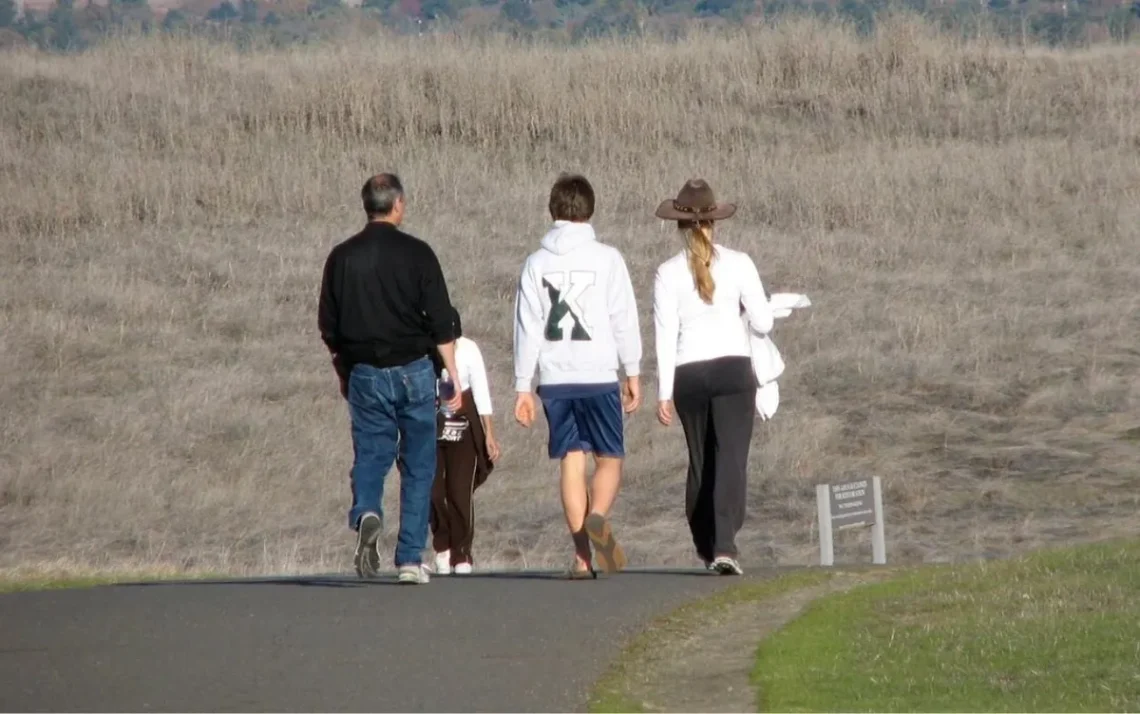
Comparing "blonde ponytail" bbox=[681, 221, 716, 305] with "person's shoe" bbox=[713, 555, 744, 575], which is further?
"person's shoe" bbox=[713, 555, 744, 575]

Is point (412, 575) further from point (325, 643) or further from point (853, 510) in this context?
point (853, 510)

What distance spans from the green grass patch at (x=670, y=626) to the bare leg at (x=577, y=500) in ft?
2.65

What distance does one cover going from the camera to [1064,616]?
10312mm

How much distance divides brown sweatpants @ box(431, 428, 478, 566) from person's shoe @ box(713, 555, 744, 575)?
2216 mm

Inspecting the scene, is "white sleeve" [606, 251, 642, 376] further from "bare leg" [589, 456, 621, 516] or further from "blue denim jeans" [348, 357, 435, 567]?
"blue denim jeans" [348, 357, 435, 567]

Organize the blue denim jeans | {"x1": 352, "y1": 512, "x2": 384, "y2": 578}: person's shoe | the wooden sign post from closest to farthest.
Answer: {"x1": 352, "y1": 512, "x2": 384, "y2": 578}: person's shoe → the blue denim jeans → the wooden sign post

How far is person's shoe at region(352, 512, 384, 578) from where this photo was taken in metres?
11.1

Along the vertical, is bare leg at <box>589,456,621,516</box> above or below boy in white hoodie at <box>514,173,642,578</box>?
below

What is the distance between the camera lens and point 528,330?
11.6m

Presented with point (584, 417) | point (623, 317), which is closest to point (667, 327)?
point (623, 317)

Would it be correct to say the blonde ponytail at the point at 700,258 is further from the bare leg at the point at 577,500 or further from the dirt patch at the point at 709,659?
the dirt patch at the point at 709,659

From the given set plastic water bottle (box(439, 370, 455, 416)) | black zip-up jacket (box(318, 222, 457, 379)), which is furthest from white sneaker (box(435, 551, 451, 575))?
black zip-up jacket (box(318, 222, 457, 379))

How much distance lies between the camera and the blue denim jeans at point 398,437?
441 inches

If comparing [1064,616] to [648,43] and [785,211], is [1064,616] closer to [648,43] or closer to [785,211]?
[785,211]
